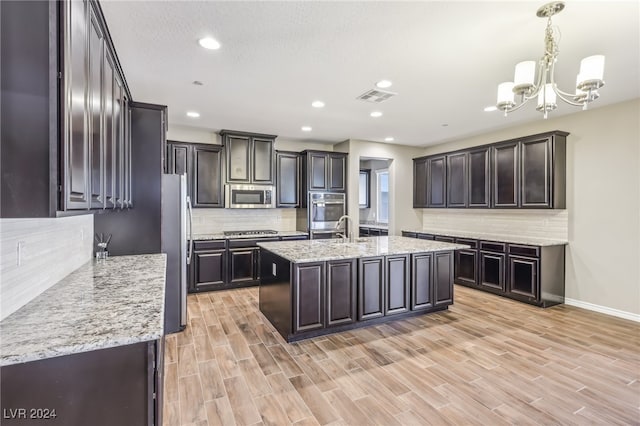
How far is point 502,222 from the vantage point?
17.7ft

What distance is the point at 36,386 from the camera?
1.13m

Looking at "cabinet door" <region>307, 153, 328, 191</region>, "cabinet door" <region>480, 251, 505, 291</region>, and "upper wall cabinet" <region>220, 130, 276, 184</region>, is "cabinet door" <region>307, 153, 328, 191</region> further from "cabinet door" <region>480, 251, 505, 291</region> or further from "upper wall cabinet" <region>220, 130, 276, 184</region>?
"cabinet door" <region>480, 251, 505, 291</region>

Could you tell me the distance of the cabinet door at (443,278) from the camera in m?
3.90

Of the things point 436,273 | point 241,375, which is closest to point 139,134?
point 241,375

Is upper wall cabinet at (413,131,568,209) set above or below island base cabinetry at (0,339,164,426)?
above

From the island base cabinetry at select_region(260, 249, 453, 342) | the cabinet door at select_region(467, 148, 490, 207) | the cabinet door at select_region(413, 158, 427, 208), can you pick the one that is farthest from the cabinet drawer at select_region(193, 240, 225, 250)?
the cabinet door at select_region(467, 148, 490, 207)

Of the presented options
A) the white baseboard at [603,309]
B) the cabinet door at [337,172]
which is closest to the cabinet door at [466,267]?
the white baseboard at [603,309]

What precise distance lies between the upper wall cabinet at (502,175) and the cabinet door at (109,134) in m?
5.14

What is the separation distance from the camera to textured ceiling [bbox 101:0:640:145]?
6.79ft

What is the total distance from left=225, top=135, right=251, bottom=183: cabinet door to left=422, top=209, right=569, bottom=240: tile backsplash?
404 cm

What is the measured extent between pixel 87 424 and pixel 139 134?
2.65 metres

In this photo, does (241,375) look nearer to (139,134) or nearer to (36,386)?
(36,386)

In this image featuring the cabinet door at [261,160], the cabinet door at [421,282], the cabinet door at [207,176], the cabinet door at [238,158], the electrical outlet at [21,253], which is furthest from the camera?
the cabinet door at [261,160]

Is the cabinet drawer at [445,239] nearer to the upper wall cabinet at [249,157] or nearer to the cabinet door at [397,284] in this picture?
the cabinet door at [397,284]
